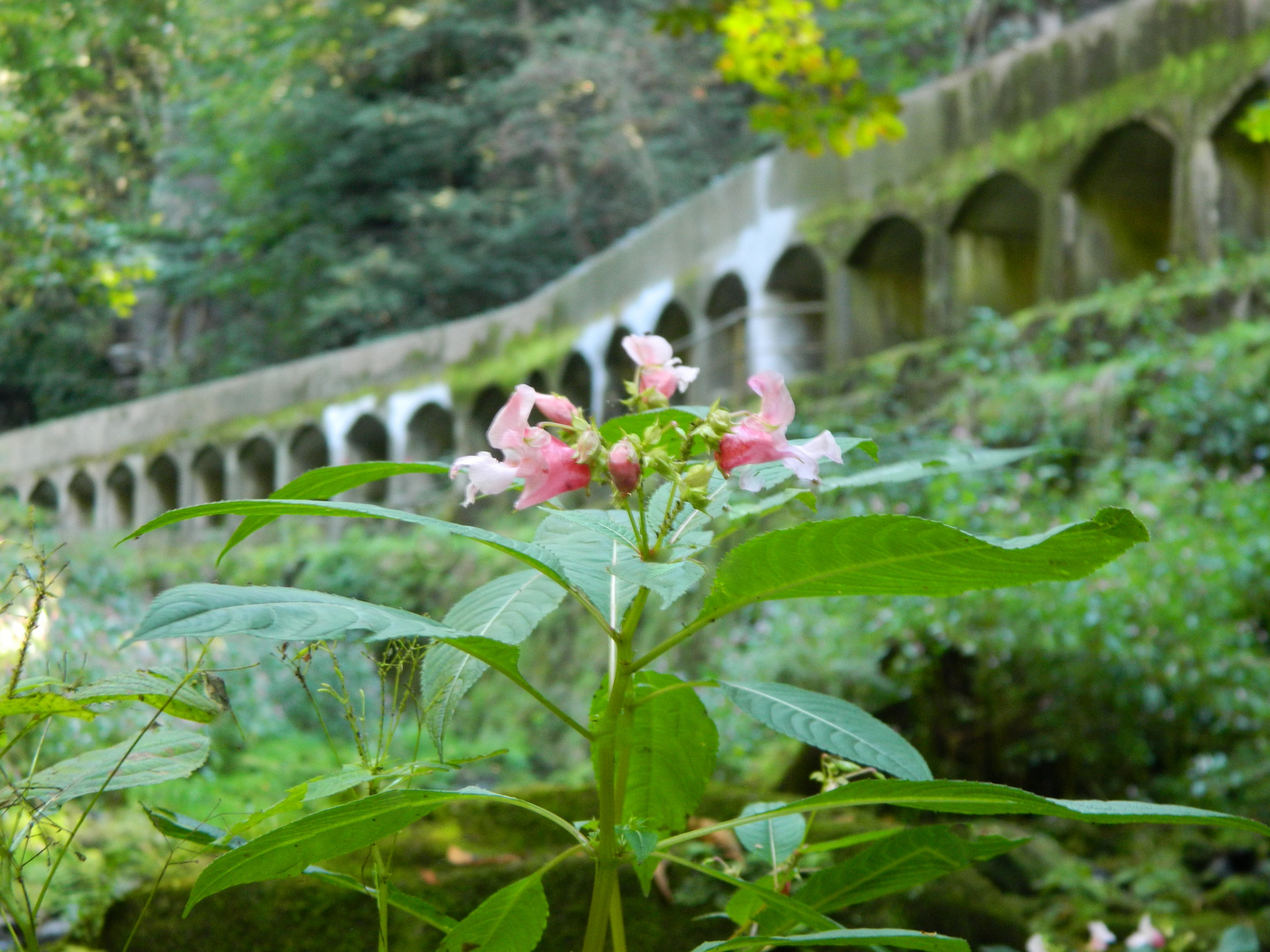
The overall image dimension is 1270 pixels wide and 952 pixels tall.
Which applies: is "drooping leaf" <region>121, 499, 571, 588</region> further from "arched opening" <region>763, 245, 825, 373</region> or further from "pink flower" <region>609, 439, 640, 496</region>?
"arched opening" <region>763, 245, 825, 373</region>

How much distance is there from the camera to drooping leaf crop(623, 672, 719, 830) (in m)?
1.02

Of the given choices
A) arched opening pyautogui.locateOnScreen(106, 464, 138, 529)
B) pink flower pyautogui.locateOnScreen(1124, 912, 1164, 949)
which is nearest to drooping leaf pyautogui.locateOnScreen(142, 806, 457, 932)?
pink flower pyautogui.locateOnScreen(1124, 912, 1164, 949)

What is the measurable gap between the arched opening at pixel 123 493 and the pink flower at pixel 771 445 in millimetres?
17442

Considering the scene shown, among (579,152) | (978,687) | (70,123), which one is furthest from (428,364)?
(978,687)

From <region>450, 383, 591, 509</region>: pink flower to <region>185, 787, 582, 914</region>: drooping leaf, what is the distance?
204 millimetres

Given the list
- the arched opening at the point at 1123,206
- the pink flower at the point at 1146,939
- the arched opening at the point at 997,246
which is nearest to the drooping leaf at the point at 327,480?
the pink flower at the point at 1146,939

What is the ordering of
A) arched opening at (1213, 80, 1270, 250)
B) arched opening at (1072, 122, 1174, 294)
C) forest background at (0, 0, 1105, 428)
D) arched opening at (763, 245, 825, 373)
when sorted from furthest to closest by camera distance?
forest background at (0, 0, 1105, 428) → arched opening at (763, 245, 825, 373) → arched opening at (1072, 122, 1174, 294) → arched opening at (1213, 80, 1270, 250)

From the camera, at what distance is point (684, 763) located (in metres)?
1.02

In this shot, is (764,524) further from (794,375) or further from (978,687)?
(794,375)

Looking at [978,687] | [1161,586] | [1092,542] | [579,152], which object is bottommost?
[978,687]

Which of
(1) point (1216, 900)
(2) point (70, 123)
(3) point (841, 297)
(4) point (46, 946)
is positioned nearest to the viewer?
(4) point (46, 946)

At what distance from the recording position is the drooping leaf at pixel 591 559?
0.87m

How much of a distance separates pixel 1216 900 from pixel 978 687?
3.56 ft

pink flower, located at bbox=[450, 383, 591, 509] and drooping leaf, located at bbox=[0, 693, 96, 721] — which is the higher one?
pink flower, located at bbox=[450, 383, 591, 509]
